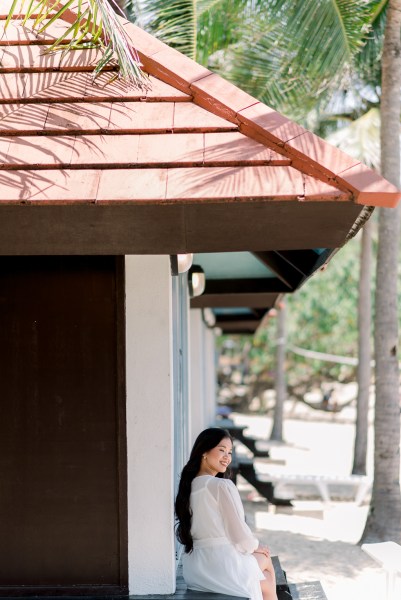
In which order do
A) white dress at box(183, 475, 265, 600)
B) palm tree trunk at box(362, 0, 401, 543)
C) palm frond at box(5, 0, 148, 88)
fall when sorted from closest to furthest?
1. palm frond at box(5, 0, 148, 88)
2. white dress at box(183, 475, 265, 600)
3. palm tree trunk at box(362, 0, 401, 543)

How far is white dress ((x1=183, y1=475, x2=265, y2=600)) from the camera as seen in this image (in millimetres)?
4633

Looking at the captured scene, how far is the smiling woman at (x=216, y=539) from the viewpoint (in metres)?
4.64

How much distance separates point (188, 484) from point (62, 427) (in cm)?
77

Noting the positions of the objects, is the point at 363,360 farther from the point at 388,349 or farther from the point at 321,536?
the point at 388,349

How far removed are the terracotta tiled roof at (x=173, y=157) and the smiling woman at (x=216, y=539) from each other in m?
1.35

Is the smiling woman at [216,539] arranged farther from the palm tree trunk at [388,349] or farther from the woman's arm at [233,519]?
the palm tree trunk at [388,349]

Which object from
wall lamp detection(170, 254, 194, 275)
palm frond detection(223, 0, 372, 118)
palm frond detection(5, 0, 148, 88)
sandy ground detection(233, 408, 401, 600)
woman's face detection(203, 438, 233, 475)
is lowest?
sandy ground detection(233, 408, 401, 600)

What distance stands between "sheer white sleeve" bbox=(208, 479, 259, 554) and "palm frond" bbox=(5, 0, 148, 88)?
2191 millimetres

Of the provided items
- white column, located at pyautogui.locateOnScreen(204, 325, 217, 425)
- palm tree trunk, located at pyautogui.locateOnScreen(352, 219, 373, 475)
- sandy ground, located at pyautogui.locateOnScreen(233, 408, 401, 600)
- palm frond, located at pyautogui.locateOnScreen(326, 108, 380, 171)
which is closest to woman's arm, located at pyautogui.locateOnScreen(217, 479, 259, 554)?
sandy ground, located at pyautogui.locateOnScreen(233, 408, 401, 600)

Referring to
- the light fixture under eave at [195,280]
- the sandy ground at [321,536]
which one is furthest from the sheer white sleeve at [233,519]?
the light fixture under eave at [195,280]

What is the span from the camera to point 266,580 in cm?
487

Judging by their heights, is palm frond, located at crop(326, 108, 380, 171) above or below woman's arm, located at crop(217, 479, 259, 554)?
above

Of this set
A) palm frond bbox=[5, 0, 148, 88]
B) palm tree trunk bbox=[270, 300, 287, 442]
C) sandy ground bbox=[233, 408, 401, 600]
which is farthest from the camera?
palm tree trunk bbox=[270, 300, 287, 442]

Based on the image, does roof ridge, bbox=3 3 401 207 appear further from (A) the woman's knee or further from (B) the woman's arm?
(A) the woman's knee
